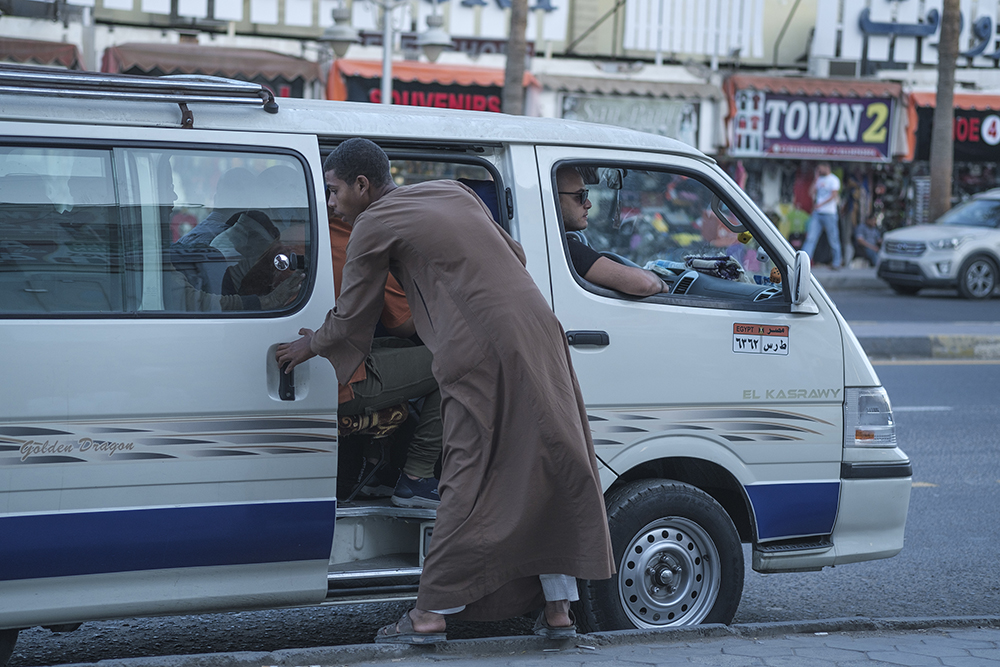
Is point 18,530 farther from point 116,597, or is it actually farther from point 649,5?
point 649,5

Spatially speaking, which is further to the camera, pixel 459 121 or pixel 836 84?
pixel 836 84

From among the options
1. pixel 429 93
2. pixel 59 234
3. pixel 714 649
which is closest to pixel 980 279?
pixel 429 93

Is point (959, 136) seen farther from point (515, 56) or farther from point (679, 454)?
point (679, 454)

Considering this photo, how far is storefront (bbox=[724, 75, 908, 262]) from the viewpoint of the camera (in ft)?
68.2

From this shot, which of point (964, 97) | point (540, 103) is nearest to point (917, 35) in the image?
point (964, 97)

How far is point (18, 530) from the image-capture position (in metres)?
3.36

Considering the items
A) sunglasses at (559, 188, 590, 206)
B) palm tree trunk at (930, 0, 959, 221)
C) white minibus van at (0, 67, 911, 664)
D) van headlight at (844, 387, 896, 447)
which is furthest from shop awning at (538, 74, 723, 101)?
van headlight at (844, 387, 896, 447)

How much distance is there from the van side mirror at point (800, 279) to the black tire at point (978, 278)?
1536cm

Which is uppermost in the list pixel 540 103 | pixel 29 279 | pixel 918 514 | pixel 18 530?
pixel 540 103

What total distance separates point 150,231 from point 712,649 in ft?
7.73

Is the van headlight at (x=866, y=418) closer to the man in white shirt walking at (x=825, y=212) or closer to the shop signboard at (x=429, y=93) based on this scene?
the shop signboard at (x=429, y=93)

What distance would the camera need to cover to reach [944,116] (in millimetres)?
20453

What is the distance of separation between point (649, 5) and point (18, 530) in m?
19.3

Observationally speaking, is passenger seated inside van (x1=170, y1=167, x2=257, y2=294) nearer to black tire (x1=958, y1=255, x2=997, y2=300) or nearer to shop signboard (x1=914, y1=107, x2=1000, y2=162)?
black tire (x1=958, y1=255, x2=997, y2=300)
